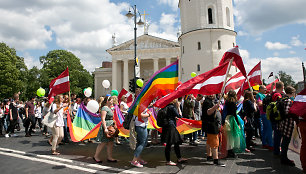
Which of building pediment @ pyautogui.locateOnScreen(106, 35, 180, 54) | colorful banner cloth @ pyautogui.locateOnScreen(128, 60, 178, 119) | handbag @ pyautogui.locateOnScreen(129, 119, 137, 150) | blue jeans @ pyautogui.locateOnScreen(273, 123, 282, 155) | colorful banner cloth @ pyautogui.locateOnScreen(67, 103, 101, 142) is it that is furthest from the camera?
building pediment @ pyautogui.locateOnScreen(106, 35, 180, 54)

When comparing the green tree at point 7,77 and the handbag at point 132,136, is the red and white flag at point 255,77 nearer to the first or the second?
the handbag at point 132,136

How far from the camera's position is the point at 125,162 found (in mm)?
5805

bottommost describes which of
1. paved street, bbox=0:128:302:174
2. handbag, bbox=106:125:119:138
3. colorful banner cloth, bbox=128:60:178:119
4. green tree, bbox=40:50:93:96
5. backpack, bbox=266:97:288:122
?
paved street, bbox=0:128:302:174

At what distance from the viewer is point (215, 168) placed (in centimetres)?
503

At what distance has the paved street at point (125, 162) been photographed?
5.02 meters

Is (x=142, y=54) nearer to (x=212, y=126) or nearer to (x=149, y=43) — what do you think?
(x=149, y=43)

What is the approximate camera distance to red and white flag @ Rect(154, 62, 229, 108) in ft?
16.6

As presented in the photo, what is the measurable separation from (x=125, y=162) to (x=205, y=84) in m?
3.02

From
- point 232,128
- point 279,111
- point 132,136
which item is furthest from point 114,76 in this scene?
point 279,111

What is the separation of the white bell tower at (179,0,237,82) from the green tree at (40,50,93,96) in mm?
31680

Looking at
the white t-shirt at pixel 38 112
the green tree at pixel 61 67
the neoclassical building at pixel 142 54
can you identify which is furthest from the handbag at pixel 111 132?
the green tree at pixel 61 67

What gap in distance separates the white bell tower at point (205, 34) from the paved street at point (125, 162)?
21.8 meters

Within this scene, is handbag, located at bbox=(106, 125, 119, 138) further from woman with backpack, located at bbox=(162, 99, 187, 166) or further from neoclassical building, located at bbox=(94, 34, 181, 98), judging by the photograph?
neoclassical building, located at bbox=(94, 34, 181, 98)

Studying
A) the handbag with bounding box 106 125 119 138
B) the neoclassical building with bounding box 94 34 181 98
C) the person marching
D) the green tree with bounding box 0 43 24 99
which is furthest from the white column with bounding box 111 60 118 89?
the handbag with bounding box 106 125 119 138
